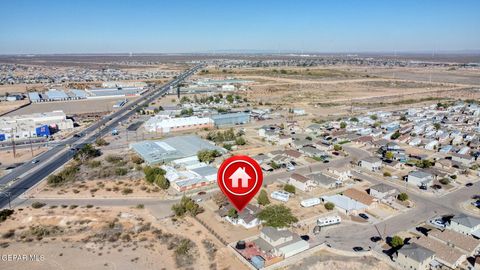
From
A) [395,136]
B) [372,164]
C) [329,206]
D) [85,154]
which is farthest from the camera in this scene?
[395,136]

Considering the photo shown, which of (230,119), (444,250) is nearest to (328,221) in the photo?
(444,250)

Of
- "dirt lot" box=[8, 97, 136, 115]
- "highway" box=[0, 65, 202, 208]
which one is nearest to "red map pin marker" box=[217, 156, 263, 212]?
"highway" box=[0, 65, 202, 208]

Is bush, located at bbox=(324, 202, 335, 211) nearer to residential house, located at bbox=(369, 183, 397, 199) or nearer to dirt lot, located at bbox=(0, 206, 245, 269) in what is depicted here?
residential house, located at bbox=(369, 183, 397, 199)

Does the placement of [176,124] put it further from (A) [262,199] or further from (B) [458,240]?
(B) [458,240]

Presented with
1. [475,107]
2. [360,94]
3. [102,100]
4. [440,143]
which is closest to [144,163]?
[440,143]

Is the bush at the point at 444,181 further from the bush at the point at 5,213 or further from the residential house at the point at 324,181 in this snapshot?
the bush at the point at 5,213

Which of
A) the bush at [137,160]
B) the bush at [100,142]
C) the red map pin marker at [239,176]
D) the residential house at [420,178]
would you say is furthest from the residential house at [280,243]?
the bush at [100,142]

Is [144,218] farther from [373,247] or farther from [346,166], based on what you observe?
[346,166]
